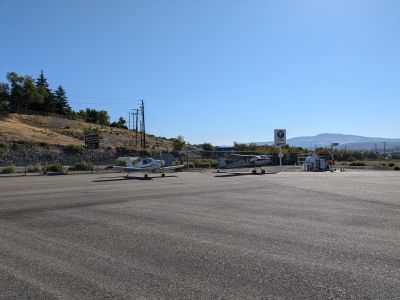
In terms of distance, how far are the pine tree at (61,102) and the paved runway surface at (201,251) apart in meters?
130

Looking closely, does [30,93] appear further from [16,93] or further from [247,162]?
[247,162]

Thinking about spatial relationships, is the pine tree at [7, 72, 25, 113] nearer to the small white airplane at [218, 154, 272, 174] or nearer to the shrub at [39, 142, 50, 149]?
the shrub at [39, 142, 50, 149]

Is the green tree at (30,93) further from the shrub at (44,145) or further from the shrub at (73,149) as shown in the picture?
the shrub at (73,149)

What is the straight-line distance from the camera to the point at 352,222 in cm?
1124

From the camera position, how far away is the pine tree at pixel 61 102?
139250 millimetres

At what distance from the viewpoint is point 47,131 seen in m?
101

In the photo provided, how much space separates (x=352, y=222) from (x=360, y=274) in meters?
4.86

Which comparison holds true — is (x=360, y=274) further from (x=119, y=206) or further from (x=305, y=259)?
(x=119, y=206)

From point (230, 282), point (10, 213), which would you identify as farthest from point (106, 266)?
point (10, 213)

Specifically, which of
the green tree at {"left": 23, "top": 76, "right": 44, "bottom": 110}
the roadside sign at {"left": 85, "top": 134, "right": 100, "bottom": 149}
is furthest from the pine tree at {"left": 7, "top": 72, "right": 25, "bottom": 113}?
the roadside sign at {"left": 85, "top": 134, "right": 100, "bottom": 149}

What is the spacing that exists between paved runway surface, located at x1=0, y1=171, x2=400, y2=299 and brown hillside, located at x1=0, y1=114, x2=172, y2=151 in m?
67.7

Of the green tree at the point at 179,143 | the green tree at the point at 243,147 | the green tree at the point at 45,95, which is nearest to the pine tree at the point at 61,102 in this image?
the green tree at the point at 45,95

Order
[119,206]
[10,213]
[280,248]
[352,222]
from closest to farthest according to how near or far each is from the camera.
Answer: [280,248] → [352,222] → [10,213] → [119,206]

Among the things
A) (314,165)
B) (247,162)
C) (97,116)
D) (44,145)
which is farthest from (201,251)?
(97,116)
